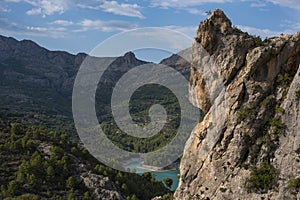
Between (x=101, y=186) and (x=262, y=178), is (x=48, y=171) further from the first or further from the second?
(x=262, y=178)

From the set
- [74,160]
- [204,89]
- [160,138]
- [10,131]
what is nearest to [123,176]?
[74,160]

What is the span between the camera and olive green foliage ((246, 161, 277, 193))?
62.0 feet

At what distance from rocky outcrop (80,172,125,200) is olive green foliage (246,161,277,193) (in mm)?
26541

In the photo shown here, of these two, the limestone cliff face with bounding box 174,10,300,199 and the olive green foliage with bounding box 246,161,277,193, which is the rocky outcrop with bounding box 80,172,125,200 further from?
the olive green foliage with bounding box 246,161,277,193

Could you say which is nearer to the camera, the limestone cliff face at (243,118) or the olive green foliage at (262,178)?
the olive green foliage at (262,178)

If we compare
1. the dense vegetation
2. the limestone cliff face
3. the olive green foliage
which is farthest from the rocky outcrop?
the olive green foliage

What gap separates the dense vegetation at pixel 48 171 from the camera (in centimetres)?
4144

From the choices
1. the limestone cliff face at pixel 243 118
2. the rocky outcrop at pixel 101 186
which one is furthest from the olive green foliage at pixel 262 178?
the rocky outcrop at pixel 101 186

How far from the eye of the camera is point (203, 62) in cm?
2416

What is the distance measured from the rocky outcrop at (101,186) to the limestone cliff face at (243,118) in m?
21.5

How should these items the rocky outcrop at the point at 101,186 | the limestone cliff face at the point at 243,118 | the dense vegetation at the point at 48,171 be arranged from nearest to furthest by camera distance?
the limestone cliff face at the point at 243,118 → the dense vegetation at the point at 48,171 → the rocky outcrop at the point at 101,186

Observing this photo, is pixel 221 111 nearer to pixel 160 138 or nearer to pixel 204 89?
pixel 204 89

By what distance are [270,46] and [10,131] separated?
4622cm

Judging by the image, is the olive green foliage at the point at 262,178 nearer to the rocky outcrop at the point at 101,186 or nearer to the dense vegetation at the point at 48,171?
the rocky outcrop at the point at 101,186
